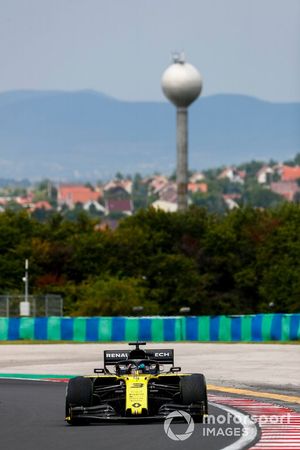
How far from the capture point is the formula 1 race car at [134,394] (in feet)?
70.6

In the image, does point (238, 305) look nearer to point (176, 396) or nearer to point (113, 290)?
point (113, 290)


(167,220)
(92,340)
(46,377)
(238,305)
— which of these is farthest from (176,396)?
(167,220)

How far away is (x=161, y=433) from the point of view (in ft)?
67.1

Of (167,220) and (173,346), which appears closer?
(173,346)

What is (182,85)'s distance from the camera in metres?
169

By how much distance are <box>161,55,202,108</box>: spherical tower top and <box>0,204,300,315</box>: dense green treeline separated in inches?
1002

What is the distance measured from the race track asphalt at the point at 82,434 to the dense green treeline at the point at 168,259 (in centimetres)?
8475

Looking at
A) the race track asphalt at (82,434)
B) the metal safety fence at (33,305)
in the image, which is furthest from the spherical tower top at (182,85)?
the race track asphalt at (82,434)

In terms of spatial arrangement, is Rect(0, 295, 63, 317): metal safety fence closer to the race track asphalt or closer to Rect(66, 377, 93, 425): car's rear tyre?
the race track asphalt

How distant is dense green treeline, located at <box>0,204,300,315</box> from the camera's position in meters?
120

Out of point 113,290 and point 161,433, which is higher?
point 113,290

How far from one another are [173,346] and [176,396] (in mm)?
Answer: 29910

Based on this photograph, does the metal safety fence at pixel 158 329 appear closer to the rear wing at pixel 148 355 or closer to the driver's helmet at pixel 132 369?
the rear wing at pixel 148 355

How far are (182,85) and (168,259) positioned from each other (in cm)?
4388
